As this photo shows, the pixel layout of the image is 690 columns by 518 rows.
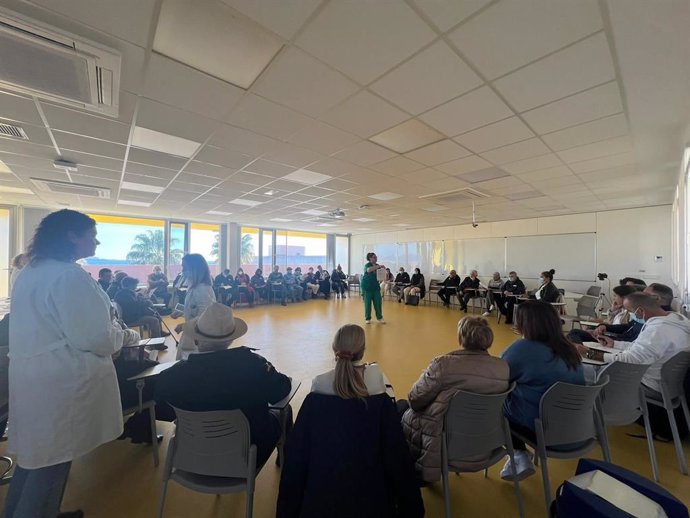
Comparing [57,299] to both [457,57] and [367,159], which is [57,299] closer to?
[457,57]

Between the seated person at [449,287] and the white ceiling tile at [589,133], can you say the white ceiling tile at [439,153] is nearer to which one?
the white ceiling tile at [589,133]

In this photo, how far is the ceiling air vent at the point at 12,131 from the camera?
125 inches

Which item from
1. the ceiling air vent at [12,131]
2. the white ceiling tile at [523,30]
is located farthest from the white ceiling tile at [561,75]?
the ceiling air vent at [12,131]

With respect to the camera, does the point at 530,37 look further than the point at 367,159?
No

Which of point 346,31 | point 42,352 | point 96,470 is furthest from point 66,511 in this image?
point 346,31

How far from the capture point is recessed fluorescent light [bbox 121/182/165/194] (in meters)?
5.55

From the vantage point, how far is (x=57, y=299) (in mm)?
1327

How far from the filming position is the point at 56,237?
4.66ft

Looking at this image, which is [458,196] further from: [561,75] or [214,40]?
[214,40]

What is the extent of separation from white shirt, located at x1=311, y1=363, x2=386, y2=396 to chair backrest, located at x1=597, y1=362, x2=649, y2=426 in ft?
5.31

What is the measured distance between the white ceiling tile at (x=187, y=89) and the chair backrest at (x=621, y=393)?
351 centimetres

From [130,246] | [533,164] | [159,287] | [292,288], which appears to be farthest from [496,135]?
[130,246]

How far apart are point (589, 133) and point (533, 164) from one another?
100cm

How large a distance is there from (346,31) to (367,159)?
2253mm
